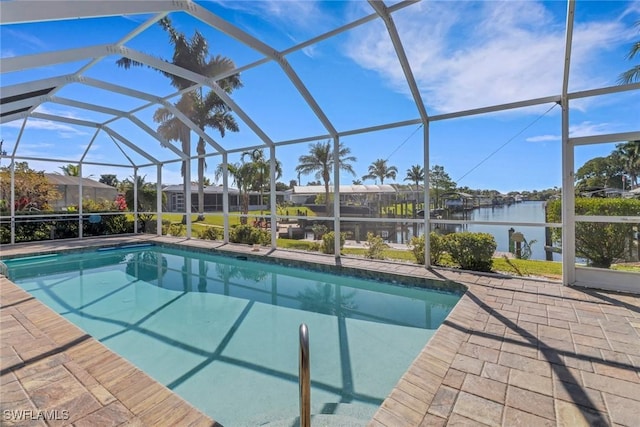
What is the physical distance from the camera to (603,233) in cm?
538

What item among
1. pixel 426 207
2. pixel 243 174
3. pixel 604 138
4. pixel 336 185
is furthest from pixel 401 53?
pixel 243 174

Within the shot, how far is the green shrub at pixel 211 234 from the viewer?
11711 millimetres

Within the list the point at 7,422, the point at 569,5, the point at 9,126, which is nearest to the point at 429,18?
the point at 569,5

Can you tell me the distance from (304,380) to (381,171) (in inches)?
277

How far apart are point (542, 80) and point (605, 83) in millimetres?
856

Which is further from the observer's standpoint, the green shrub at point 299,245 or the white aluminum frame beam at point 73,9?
the green shrub at point 299,245

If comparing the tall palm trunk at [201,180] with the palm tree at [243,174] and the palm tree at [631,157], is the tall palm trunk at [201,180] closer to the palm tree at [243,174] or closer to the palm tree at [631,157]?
the palm tree at [243,174]

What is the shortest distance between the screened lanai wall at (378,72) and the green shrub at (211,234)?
4.69 meters

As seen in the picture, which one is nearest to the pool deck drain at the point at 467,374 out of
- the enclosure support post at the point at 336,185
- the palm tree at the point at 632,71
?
the palm tree at the point at 632,71

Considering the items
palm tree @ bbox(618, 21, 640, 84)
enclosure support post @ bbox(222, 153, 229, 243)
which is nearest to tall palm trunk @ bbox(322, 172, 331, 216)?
enclosure support post @ bbox(222, 153, 229, 243)

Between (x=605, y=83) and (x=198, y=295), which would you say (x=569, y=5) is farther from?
(x=198, y=295)

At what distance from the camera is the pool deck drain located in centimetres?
235

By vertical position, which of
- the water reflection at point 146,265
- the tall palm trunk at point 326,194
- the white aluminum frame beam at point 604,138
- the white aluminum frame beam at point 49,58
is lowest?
the water reflection at point 146,265

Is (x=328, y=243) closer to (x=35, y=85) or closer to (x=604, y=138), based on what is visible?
(x=604, y=138)
